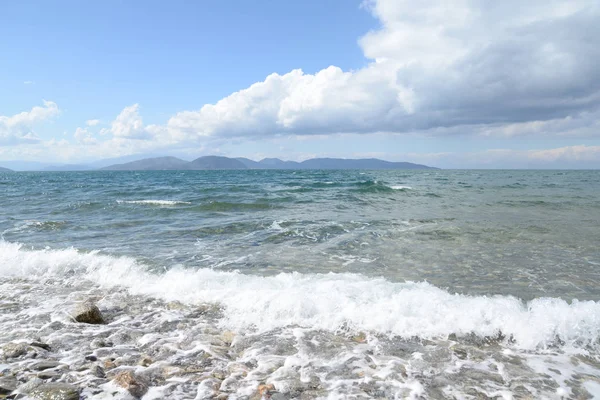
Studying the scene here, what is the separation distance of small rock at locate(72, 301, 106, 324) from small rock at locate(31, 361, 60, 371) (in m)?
1.40

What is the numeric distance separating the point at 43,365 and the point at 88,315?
151cm

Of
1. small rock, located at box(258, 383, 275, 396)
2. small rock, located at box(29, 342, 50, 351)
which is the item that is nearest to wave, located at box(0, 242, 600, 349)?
small rock, located at box(258, 383, 275, 396)

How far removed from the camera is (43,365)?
Result: 4.36m

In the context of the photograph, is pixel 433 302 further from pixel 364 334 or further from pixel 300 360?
pixel 300 360

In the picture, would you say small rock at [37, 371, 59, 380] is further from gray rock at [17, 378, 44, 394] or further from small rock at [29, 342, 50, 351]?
small rock at [29, 342, 50, 351]

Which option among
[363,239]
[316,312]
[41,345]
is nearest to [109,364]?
[41,345]

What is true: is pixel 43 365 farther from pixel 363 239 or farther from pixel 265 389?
pixel 363 239

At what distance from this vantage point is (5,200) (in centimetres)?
2755

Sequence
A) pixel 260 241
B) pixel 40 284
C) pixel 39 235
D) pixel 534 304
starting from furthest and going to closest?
pixel 39 235 < pixel 260 241 < pixel 40 284 < pixel 534 304

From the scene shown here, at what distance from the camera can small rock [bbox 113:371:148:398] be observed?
3.84 m

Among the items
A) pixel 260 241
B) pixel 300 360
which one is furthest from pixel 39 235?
pixel 300 360

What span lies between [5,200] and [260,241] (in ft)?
89.0

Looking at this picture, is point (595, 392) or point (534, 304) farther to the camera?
point (534, 304)

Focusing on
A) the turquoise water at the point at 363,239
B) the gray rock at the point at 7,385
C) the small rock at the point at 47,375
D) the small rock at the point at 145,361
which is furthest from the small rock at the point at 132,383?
the turquoise water at the point at 363,239
